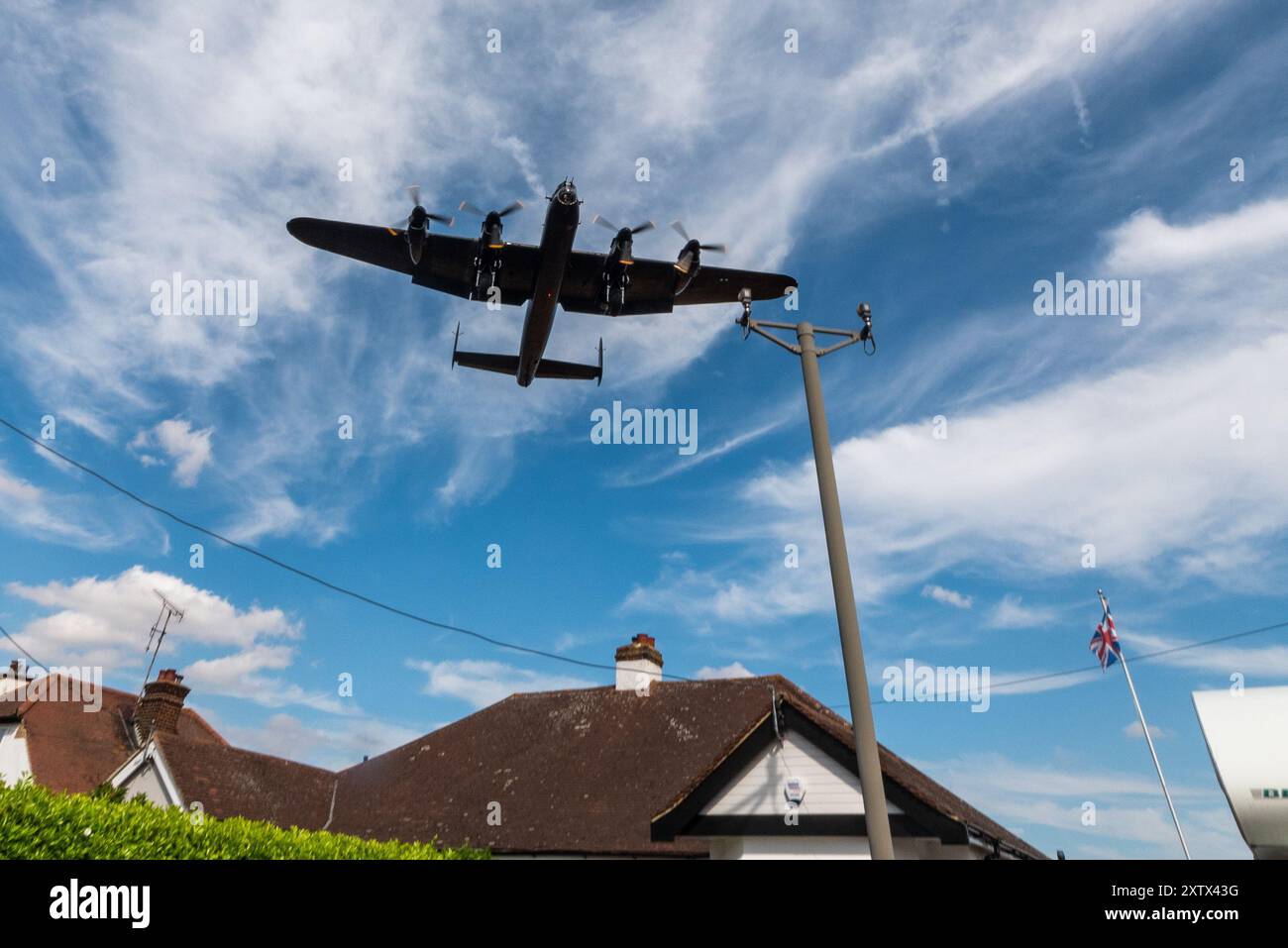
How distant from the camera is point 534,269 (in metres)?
24.0

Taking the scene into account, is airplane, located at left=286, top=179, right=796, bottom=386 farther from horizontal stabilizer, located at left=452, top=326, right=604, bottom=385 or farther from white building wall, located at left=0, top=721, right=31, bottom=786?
white building wall, located at left=0, top=721, right=31, bottom=786

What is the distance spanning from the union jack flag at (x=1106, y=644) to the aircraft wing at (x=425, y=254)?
2218cm

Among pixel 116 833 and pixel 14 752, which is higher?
pixel 14 752

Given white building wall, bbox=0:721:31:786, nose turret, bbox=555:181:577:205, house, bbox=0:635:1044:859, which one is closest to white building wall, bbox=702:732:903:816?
house, bbox=0:635:1044:859

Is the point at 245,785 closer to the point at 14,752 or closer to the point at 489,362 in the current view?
the point at 14,752

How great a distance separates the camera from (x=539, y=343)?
78.6 ft

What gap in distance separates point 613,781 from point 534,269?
1496 cm

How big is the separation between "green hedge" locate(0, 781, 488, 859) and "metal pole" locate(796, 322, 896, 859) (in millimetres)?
8927

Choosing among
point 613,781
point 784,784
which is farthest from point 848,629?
point 613,781

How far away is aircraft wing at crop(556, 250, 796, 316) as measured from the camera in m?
25.0

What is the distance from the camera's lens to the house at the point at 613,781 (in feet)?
40.0

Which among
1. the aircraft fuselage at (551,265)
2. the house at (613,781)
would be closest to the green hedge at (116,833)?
the house at (613,781)

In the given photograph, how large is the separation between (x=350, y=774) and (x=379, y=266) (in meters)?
18.2
